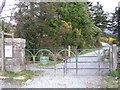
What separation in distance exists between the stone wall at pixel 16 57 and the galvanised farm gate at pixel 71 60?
11 cm

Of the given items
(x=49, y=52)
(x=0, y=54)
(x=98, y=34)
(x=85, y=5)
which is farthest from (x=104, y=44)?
(x=0, y=54)

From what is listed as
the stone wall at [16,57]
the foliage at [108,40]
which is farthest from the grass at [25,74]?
the foliage at [108,40]

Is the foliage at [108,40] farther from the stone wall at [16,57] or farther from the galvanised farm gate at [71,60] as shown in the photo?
the stone wall at [16,57]

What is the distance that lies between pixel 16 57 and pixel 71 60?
0.79 m

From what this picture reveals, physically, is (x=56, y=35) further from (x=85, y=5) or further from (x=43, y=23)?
(x=85, y=5)

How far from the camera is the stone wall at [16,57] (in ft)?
10.8

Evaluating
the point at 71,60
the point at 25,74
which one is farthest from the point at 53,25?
the point at 25,74

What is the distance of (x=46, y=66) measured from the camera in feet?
11.5

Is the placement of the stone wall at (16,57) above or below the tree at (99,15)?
below

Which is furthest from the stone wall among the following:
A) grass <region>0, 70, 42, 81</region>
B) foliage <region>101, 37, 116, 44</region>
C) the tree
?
foliage <region>101, 37, 116, 44</region>

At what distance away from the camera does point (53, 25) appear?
326 cm

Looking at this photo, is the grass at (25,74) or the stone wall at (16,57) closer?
the grass at (25,74)

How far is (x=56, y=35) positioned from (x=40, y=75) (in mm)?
590

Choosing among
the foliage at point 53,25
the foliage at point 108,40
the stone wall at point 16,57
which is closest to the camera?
the foliage at point 108,40
